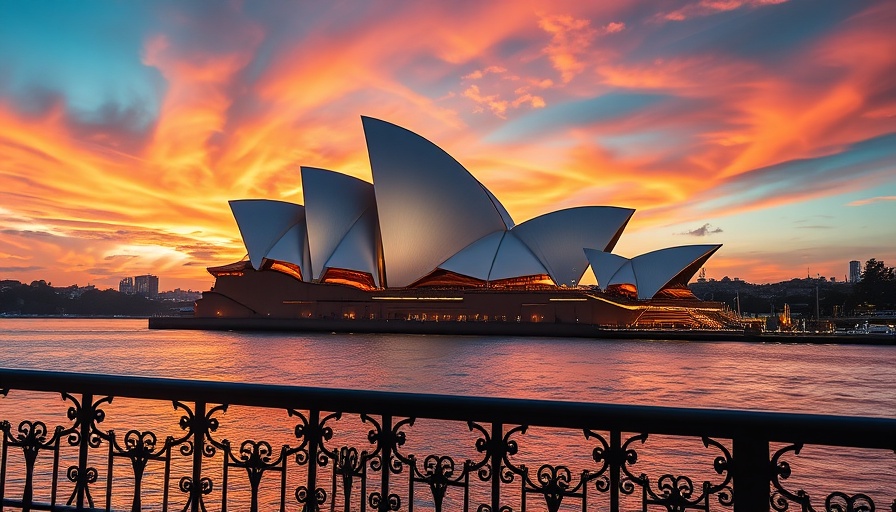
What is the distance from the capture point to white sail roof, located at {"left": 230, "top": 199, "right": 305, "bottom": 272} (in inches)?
1789

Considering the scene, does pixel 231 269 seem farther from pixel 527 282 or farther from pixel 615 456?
pixel 615 456

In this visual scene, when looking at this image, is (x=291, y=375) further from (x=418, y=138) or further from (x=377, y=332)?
(x=377, y=332)

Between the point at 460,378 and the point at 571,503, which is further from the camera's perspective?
the point at 460,378

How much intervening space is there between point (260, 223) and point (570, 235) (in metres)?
21.6

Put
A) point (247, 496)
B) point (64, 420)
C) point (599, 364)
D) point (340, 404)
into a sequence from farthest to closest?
point (599, 364), point (64, 420), point (247, 496), point (340, 404)

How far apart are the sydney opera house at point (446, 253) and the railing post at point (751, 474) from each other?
122ft

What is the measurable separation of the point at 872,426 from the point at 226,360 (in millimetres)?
22335

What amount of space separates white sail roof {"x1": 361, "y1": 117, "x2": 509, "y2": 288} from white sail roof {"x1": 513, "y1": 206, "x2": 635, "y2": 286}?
2569 millimetres

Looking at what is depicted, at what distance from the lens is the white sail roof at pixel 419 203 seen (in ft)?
127

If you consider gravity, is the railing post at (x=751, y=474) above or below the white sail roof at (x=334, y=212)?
below

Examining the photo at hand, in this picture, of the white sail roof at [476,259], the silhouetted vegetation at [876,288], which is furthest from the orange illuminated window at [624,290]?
the silhouetted vegetation at [876,288]

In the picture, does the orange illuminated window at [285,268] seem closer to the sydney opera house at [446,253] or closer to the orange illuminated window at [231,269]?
the sydney opera house at [446,253]

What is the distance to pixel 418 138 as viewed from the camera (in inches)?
1534

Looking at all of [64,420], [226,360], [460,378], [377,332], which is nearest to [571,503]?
[64,420]
